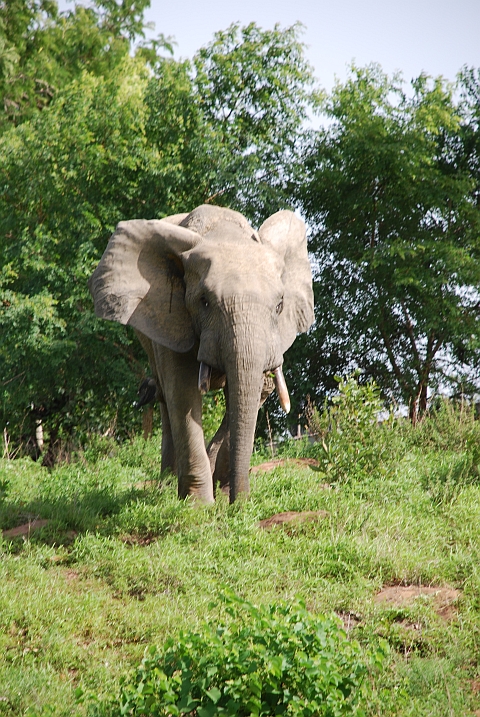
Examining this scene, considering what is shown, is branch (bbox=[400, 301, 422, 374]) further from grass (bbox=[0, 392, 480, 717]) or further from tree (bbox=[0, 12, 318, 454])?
grass (bbox=[0, 392, 480, 717])

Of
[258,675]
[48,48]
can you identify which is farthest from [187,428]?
[48,48]

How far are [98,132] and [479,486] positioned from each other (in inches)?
388

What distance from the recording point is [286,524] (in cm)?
695

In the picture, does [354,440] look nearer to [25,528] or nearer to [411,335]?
[25,528]

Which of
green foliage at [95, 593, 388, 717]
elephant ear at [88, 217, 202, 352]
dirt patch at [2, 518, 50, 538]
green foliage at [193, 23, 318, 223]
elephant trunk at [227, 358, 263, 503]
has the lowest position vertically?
green foliage at [95, 593, 388, 717]

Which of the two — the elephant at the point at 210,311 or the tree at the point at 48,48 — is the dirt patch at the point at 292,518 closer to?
the elephant at the point at 210,311

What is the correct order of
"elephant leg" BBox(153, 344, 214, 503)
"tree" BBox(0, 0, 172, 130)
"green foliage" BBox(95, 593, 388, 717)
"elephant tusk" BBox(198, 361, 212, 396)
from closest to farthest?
"green foliage" BBox(95, 593, 388, 717) < "elephant tusk" BBox(198, 361, 212, 396) < "elephant leg" BBox(153, 344, 214, 503) < "tree" BBox(0, 0, 172, 130)

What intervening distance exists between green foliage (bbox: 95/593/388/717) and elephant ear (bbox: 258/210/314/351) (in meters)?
3.92

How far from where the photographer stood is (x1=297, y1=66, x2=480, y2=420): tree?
50.9 feet

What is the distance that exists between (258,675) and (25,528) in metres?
3.81

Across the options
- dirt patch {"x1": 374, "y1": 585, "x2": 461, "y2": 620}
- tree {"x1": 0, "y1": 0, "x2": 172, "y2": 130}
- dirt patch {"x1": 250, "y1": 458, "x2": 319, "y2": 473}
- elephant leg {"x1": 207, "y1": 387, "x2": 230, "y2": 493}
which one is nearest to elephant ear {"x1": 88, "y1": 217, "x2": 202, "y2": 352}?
elephant leg {"x1": 207, "y1": 387, "x2": 230, "y2": 493}

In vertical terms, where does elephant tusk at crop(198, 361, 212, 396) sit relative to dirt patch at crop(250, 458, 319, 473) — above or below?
above

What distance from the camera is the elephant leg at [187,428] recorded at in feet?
24.5

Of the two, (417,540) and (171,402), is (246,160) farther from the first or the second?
(417,540)
